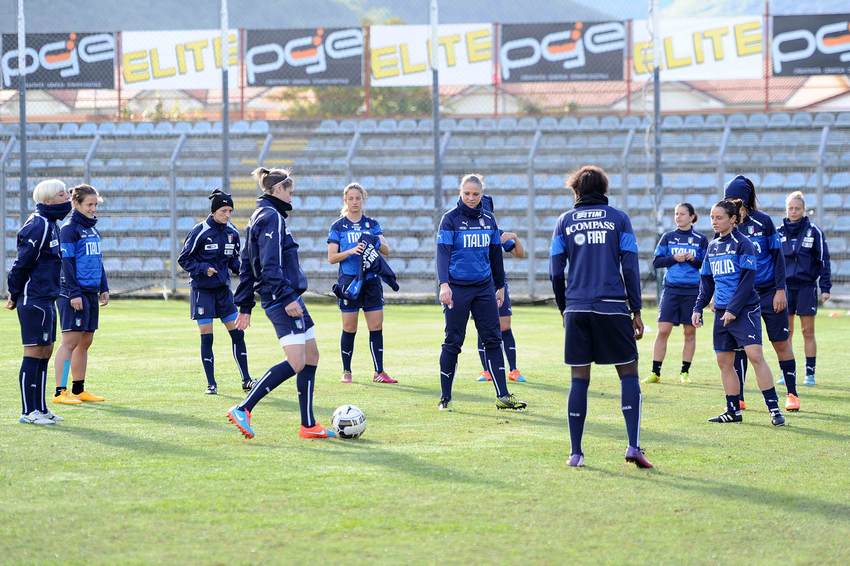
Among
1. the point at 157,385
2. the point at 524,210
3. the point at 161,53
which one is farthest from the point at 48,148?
the point at 157,385

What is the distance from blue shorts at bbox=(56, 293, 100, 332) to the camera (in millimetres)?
9883

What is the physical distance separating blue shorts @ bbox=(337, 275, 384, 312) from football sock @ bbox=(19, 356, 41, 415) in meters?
3.76

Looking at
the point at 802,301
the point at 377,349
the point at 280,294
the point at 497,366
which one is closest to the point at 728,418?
the point at 497,366

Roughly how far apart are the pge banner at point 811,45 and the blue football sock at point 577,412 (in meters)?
22.5

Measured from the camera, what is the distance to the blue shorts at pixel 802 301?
37.7 ft

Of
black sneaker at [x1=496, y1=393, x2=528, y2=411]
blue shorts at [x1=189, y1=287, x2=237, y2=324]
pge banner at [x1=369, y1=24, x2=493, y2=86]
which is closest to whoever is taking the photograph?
black sneaker at [x1=496, y1=393, x2=528, y2=411]

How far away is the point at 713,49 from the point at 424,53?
7.26m

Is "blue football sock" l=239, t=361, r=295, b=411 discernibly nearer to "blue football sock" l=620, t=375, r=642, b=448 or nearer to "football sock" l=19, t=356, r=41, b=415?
"football sock" l=19, t=356, r=41, b=415

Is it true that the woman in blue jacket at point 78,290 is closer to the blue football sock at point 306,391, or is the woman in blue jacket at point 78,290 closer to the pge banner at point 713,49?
the blue football sock at point 306,391

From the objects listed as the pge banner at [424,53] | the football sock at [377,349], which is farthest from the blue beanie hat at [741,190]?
the pge banner at [424,53]

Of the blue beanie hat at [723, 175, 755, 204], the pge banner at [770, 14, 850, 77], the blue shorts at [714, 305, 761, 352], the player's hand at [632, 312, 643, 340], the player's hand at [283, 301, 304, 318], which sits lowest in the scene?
the blue shorts at [714, 305, 761, 352]

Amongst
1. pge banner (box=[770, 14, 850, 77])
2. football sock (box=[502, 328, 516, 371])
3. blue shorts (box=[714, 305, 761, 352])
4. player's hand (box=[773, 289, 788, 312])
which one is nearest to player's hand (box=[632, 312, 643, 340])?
blue shorts (box=[714, 305, 761, 352])

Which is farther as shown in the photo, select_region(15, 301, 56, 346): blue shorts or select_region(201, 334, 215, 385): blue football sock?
select_region(201, 334, 215, 385): blue football sock

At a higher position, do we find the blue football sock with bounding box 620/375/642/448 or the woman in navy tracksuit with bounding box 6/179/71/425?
the woman in navy tracksuit with bounding box 6/179/71/425
